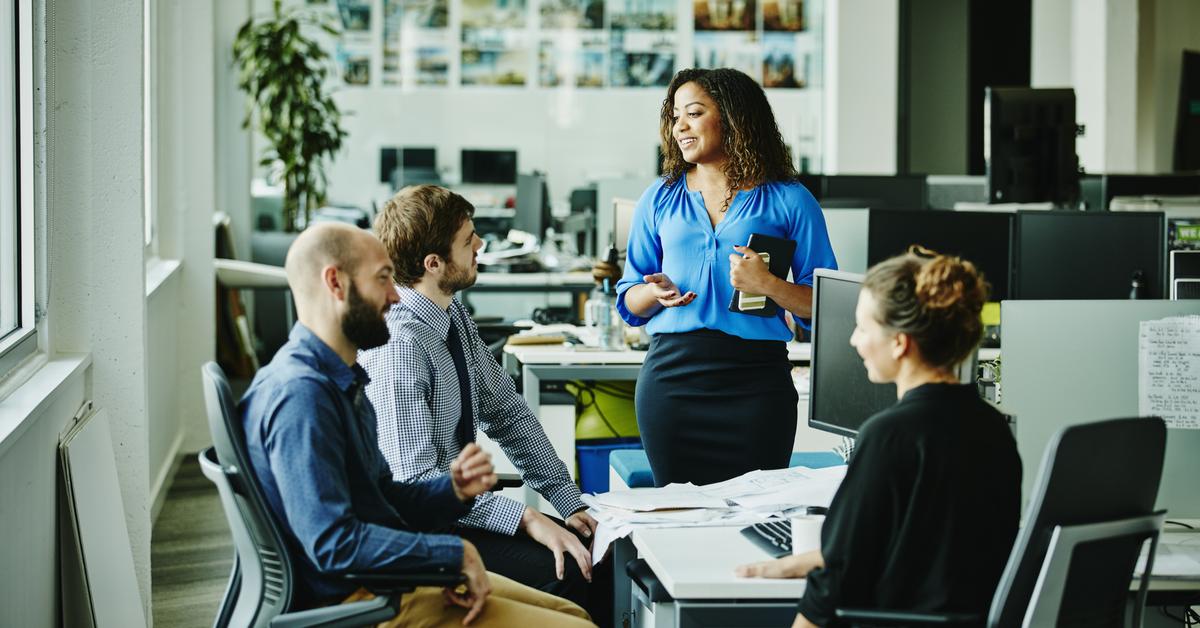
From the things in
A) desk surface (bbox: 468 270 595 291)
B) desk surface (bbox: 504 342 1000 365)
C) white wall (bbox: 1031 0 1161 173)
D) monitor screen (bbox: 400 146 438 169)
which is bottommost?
desk surface (bbox: 504 342 1000 365)

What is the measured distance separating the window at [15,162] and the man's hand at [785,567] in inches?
77.8

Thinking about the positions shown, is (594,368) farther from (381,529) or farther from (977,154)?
(977,154)

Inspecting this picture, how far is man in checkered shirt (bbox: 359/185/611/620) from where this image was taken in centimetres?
249

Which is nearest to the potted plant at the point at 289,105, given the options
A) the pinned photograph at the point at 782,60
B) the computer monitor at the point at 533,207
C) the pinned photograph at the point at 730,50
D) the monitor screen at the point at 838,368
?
the computer monitor at the point at 533,207

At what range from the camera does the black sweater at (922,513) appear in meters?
1.87

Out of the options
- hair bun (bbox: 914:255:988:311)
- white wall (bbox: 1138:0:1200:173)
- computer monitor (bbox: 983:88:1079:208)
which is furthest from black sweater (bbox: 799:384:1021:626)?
white wall (bbox: 1138:0:1200:173)

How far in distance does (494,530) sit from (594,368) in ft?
5.89

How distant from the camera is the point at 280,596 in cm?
210

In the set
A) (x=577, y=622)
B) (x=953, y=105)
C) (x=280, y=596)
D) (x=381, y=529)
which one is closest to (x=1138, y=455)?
(x=577, y=622)

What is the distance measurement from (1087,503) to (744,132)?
1372mm

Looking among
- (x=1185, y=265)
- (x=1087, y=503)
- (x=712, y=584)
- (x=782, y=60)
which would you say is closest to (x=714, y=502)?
(x=712, y=584)

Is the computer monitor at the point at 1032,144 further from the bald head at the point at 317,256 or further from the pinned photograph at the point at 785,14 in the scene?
the pinned photograph at the point at 785,14

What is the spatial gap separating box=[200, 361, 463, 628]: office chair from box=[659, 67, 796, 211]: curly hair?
51.8 inches

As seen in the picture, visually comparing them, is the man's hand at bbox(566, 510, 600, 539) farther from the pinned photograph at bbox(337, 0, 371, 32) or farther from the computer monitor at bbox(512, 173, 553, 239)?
the pinned photograph at bbox(337, 0, 371, 32)
